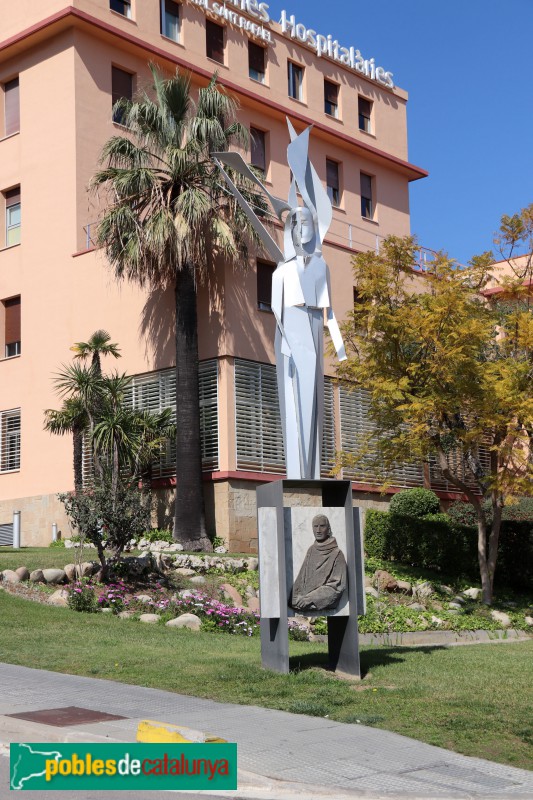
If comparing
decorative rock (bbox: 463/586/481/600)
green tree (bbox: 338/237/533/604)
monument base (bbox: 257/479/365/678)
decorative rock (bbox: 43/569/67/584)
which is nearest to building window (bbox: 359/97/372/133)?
green tree (bbox: 338/237/533/604)

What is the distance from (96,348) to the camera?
27094mm

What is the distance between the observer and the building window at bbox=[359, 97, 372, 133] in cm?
4006

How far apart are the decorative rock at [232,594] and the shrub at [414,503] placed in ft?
31.5

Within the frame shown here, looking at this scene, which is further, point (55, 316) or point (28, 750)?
point (55, 316)

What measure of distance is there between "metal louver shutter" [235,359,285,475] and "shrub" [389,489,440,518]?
3485mm

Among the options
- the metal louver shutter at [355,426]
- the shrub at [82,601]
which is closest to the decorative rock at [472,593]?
the metal louver shutter at [355,426]

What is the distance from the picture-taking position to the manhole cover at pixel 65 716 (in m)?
9.36

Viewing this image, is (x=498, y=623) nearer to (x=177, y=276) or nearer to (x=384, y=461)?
(x=384, y=461)

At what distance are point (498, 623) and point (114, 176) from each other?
521 inches

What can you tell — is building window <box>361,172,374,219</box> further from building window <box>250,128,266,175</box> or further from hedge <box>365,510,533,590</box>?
hedge <box>365,510,533,590</box>

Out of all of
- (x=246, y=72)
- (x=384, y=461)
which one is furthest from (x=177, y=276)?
(x=246, y=72)

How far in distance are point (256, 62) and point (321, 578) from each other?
2733 centimetres

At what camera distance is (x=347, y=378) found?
25078mm

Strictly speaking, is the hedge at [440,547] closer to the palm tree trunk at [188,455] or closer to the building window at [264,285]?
the palm tree trunk at [188,455]
